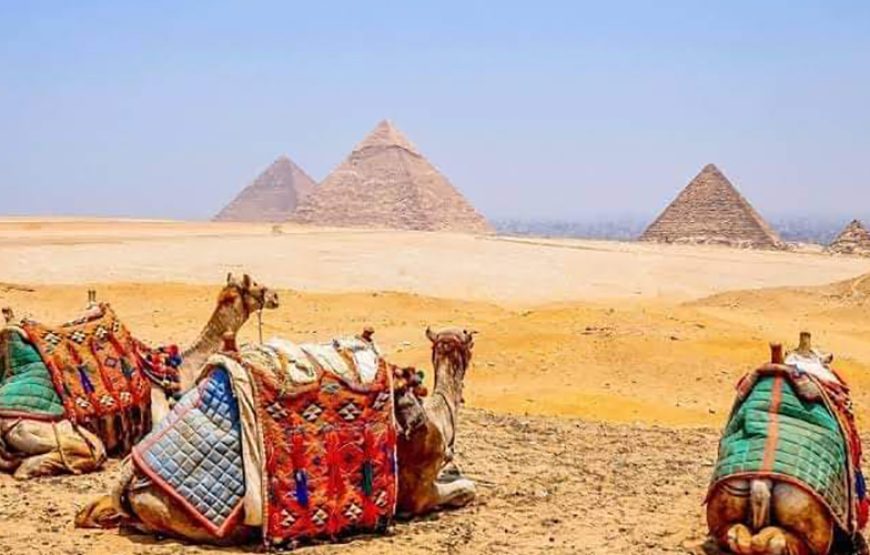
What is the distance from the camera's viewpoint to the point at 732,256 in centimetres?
6394

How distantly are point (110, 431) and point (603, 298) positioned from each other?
2513cm

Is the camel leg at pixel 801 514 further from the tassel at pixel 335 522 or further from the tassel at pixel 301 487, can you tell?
the tassel at pixel 301 487

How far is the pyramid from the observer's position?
227 feet

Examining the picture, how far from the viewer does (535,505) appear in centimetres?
776

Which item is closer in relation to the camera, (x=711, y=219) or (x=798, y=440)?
(x=798, y=440)

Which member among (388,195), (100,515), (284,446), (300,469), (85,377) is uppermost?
(388,195)

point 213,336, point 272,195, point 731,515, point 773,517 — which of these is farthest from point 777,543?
point 272,195

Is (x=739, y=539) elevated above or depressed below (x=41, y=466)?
above

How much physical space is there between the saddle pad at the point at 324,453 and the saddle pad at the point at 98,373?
2224 mm

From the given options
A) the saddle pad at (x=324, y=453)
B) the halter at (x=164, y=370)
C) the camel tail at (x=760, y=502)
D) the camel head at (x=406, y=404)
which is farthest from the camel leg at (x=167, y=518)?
the camel tail at (x=760, y=502)

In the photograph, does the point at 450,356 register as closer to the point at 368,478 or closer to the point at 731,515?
the point at 368,478

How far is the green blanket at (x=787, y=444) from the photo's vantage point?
19.6 feet

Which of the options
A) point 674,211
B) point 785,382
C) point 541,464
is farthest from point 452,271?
point 674,211

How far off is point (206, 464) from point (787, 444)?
118 inches
